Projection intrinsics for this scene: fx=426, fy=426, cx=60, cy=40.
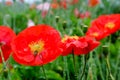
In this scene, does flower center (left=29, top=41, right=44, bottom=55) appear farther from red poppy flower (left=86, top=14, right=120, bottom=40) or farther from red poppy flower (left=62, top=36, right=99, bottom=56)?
red poppy flower (left=86, top=14, right=120, bottom=40)

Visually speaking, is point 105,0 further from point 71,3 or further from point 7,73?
point 7,73

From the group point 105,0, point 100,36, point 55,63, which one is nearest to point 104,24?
point 100,36

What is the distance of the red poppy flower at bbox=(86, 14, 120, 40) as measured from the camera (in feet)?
4.78

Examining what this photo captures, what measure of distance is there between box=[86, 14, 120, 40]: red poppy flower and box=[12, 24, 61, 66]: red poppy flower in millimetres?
293

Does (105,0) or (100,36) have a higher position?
(100,36)

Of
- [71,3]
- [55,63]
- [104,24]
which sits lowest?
[71,3]

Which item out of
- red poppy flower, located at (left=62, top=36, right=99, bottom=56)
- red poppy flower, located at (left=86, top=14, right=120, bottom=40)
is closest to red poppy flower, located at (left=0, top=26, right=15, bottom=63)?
red poppy flower, located at (left=62, top=36, right=99, bottom=56)

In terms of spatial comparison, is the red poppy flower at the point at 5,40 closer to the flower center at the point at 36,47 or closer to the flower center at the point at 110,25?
the flower center at the point at 36,47

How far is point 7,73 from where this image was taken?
3.88ft

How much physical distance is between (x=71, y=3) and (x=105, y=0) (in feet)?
1.38

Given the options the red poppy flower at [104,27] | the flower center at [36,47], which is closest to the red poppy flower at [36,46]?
the flower center at [36,47]

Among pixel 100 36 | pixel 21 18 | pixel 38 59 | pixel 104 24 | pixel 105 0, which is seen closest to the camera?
pixel 38 59

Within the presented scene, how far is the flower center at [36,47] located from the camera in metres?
1.18

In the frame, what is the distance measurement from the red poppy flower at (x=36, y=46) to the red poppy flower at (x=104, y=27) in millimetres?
293
